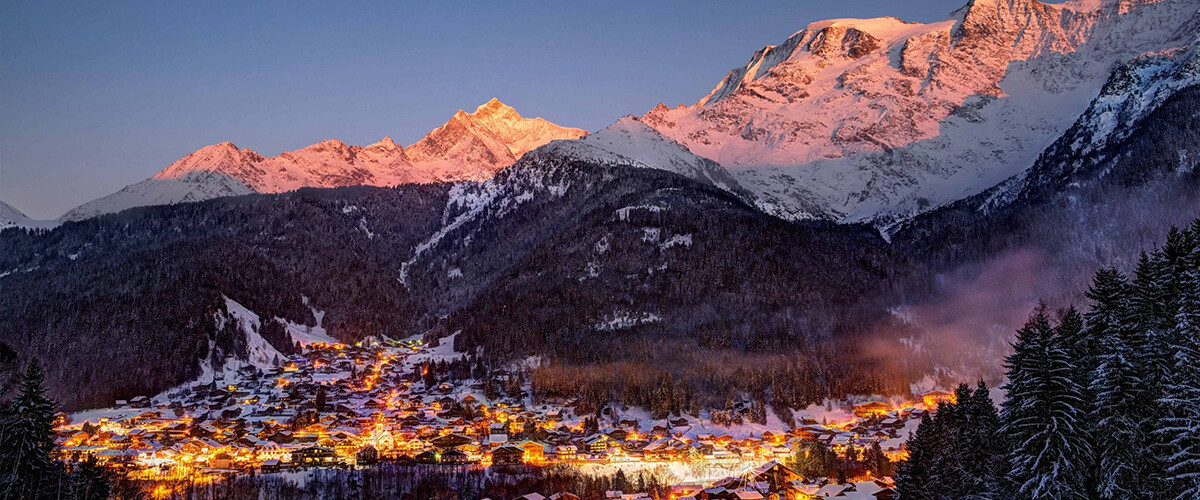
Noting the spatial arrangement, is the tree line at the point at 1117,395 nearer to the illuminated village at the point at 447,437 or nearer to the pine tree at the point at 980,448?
the pine tree at the point at 980,448

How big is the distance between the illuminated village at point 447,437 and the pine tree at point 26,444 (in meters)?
57.7

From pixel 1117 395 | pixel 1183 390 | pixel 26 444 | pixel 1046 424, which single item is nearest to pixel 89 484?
pixel 26 444

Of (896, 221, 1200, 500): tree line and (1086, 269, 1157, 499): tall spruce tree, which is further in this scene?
(1086, 269, 1157, 499): tall spruce tree

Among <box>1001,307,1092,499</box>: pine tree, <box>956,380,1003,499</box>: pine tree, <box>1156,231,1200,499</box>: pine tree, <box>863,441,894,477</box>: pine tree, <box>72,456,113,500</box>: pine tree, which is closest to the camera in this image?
<box>1156,231,1200,499</box>: pine tree

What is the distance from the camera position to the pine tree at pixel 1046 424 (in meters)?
47.5

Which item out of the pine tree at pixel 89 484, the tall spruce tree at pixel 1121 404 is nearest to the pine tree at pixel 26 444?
the pine tree at pixel 89 484

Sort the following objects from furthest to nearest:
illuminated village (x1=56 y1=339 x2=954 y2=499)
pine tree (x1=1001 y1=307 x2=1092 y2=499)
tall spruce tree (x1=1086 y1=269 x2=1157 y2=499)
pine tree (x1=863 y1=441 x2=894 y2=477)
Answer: illuminated village (x1=56 y1=339 x2=954 y2=499), pine tree (x1=863 y1=441 x2=894 y2=477), pine tree (x1=1001 y1=307 x2=1092 y2=499), tall spruce tree (x1=1086 y1=269 x2=1157 y2=499)

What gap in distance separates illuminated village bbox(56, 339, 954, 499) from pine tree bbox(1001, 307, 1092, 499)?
202 ft

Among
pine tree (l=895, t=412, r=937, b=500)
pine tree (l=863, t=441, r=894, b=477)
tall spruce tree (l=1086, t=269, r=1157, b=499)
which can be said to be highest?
tall spruce tree (l=1086, t=269, r=1157, b=499)

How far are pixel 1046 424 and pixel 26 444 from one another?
6289cm

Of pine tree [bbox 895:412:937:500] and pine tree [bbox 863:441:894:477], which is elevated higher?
pine tree [bbox 895:412:937:500]

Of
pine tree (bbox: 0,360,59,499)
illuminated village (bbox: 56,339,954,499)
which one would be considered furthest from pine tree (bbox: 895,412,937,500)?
pine tree (bbox: 0,360,59,499)

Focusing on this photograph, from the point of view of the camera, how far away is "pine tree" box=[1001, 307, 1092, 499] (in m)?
47.5

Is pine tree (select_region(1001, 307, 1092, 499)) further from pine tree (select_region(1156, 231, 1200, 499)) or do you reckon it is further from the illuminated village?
the illuminated village
